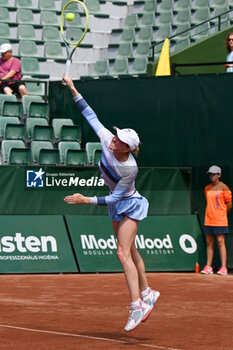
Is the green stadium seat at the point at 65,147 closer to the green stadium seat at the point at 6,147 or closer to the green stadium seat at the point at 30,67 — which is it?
the green stadium seat at the point at 6,147

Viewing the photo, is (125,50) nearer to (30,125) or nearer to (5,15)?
(5,15)

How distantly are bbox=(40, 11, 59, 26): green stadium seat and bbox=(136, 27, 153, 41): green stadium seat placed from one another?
227 centimetres

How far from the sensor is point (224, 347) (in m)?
6.67

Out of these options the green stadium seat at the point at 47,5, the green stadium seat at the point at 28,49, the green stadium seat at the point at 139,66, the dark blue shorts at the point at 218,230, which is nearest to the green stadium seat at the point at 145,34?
the green stadium seat at the point at 139,66

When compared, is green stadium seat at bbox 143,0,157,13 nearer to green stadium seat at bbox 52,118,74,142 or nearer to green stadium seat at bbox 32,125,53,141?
green stadium seat at bbox 52,118,74,142

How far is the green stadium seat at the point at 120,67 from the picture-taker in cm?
1995

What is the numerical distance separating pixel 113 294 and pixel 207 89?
17.6 ft

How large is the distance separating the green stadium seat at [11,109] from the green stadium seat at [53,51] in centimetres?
418

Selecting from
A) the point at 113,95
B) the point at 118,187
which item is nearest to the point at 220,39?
the point at 113,95

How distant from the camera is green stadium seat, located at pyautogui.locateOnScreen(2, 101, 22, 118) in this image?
15.8 m

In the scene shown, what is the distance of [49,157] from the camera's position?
14719 mm

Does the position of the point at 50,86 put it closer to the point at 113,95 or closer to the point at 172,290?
the point at 113,95

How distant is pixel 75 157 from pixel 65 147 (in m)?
0.33

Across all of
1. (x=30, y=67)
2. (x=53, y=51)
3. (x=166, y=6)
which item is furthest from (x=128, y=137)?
(x=166, y=6)
